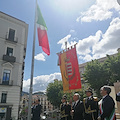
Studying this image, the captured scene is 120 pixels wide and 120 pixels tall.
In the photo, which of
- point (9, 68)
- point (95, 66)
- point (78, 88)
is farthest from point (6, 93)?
point (95, 66)

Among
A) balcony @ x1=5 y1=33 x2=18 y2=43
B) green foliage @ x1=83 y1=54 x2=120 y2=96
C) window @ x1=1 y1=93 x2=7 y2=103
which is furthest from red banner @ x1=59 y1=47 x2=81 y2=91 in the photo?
green foliage @ x1=83 y1=54 x2=120 y2=96

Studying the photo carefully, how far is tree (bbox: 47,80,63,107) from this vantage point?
28.9 m

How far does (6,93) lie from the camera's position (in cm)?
1712

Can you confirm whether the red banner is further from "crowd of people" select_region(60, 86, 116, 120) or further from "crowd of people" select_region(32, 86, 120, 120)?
"crowd of people" select_region(60, 86, 116, 120)

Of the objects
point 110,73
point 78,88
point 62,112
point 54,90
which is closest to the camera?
point 62,112

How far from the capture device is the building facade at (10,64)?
16797 millimetres

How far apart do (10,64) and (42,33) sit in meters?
11.2

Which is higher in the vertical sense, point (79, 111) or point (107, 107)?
point (107, 107)

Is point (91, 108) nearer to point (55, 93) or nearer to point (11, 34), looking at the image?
point (11, 34)

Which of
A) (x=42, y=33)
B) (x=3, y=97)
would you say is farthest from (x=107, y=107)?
(x=3, y=97)

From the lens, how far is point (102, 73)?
21.8 m

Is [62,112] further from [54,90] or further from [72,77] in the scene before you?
[54,90]

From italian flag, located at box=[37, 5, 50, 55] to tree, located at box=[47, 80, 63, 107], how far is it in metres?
21.3

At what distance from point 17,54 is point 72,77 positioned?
13582mm
